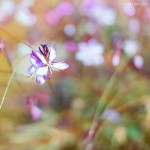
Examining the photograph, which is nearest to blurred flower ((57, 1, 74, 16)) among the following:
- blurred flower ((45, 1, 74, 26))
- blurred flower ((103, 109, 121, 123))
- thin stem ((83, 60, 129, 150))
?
blurred flower ((45, 1, 74, 26))

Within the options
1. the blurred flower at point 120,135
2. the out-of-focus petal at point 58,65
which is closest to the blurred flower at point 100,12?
the blurred flower at point 120,135

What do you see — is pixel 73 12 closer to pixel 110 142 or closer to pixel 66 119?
pixel 66 119

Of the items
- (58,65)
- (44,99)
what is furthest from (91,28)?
(58,65)

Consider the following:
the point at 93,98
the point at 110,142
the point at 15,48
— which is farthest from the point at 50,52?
the point at 15,48

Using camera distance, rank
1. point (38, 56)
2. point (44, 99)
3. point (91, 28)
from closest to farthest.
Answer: point (38, 56) → point (44, 99) → point (91, 28)

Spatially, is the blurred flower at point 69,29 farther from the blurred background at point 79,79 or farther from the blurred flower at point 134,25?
the blurred flower at point 134,25

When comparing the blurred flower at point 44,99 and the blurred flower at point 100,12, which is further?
the blurred flower at point 100,12

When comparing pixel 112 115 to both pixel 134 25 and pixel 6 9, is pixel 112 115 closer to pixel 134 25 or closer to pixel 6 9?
pixel 134 25
